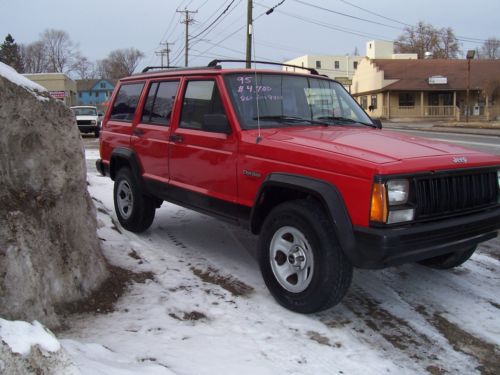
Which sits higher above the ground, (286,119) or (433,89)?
(433,89)

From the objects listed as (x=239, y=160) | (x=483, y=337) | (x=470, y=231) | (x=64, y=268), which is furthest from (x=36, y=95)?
(x=483, y=337)

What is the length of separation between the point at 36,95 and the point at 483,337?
12.4ft

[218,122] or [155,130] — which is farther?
[155,130]

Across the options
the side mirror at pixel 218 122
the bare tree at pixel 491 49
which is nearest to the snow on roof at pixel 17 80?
the side mirror at pixel 218 122

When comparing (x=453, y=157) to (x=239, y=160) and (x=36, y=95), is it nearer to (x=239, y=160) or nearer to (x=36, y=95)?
(x=239, y=160)

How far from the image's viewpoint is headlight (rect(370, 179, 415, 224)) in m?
3.49

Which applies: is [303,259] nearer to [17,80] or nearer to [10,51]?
[17,80]

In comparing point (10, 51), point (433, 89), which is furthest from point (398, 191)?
→ point (10, 51)

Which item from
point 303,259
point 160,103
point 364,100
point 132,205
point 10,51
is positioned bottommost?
point 303,259

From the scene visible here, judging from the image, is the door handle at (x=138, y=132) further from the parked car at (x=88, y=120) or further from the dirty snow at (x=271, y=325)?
the parked car at (x=88, y=120)

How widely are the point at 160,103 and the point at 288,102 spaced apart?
161cm

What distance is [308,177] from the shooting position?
12.8 feet

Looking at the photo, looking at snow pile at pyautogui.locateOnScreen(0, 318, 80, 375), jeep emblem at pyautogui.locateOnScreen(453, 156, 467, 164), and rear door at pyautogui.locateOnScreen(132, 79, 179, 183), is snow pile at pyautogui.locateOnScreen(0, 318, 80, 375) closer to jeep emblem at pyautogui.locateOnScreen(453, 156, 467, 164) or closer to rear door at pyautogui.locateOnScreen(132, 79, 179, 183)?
jeep emblem at pyautogui.locateOnScreen(453, 156, 467, 164)

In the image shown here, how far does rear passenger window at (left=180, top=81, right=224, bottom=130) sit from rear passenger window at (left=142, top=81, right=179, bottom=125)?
28 cm
